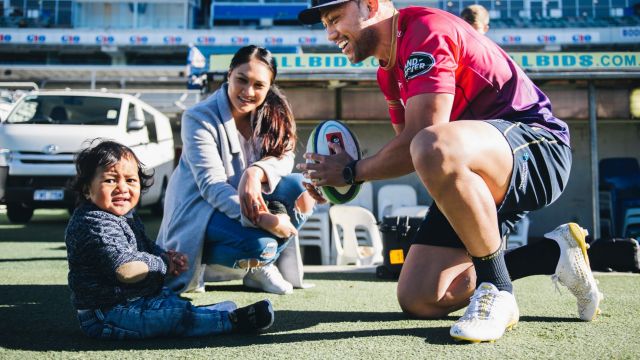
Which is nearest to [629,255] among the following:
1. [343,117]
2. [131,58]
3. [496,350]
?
[496,350]

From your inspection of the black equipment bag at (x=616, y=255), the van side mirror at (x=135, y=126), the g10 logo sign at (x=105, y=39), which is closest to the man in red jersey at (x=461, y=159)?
the black equipment bag at (x=616, y=255)

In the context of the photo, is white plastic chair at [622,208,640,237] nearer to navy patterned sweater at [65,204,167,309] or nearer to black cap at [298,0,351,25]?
black cap at [298,0,351,25]

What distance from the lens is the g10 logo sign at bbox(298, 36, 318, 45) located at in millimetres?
39875

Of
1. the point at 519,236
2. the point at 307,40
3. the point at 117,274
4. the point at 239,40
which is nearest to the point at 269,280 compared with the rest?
the point at 117,274

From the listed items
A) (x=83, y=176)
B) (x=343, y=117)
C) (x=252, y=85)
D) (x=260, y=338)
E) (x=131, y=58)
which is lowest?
(x=260, y=338)

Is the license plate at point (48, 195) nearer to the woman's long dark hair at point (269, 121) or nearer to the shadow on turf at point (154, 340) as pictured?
the shadow on turf at point (154, 340)

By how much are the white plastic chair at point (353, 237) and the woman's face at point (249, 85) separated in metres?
2.97

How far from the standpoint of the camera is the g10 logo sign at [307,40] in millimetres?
39875

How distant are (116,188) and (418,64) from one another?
4.02 ft

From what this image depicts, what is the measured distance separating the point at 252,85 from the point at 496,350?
1.77 metres

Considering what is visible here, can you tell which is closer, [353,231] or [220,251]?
[220,251]

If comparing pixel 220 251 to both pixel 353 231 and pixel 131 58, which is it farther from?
pixel 131 58

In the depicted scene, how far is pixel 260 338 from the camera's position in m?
2.14

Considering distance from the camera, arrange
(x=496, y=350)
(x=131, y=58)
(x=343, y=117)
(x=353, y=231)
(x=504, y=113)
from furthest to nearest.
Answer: (x=131, y=58), (x=343, y=117), (x=353, y=231), (x=504, y=113), (x=496, y=350)
